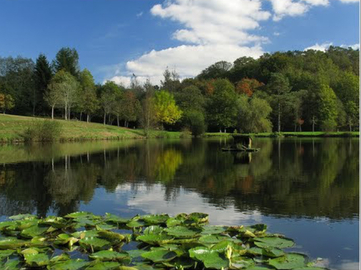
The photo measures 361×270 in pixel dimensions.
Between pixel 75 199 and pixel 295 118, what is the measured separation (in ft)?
278

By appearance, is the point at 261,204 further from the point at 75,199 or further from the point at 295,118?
the point at 295,118

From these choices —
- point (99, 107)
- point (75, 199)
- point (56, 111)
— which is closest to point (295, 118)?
point (99, 107)

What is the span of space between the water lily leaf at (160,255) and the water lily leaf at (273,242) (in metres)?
1.92

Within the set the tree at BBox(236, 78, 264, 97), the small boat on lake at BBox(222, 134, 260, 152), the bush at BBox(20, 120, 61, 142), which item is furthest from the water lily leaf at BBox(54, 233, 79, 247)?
the tree at BBox(236, 78, 264, 97)

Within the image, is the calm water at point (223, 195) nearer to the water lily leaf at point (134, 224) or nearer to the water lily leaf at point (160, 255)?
the water lily leaf at point (134, 224)

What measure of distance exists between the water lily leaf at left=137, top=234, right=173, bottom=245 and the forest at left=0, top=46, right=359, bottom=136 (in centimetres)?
6294

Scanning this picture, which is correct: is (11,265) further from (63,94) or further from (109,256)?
(63,94)

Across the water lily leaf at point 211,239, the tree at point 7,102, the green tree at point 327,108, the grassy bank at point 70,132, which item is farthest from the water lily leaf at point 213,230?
the green tree at point 327,108

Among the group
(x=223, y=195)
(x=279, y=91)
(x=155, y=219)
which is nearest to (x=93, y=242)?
(x=155, y=219)

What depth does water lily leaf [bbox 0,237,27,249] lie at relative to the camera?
7.27 meters

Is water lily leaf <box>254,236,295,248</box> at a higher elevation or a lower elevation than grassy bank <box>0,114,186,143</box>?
lower

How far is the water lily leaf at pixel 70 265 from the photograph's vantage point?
6.18 m

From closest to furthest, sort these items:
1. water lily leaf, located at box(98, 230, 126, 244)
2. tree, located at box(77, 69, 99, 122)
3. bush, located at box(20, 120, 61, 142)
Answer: water lily leaf, located at box(98, 230, 126, 244) → bush, located at box(20, 120, 61, 142) → tree, located at box(77, 69, 99, 122)

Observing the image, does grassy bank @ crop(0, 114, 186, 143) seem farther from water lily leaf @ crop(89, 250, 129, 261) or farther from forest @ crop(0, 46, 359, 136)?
water lily leaf @ crop(89, 250, 129, 261)
